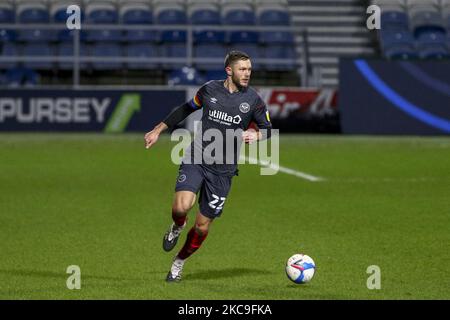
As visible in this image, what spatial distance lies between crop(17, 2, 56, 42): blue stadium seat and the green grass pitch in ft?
25.3

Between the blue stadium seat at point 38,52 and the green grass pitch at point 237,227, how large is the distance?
6815mm

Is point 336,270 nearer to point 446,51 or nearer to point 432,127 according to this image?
point 432,127

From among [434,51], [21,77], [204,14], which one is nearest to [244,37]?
[204,14]

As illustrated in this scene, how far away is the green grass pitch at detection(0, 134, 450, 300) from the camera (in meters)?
8.82

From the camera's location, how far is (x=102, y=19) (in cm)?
3109

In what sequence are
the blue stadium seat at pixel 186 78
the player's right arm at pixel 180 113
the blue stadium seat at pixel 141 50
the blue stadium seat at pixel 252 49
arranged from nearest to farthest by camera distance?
the player's right arm at pixel 180 113 < the blue stadium seat at pixel 186 78 < the blue stadium seat at pixel 141 50 < the blue stadium seat at pixel 252 49

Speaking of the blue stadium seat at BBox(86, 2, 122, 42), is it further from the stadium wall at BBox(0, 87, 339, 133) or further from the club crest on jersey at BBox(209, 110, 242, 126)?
the club crest on jersey at BBox(209, 110, 242, 126)

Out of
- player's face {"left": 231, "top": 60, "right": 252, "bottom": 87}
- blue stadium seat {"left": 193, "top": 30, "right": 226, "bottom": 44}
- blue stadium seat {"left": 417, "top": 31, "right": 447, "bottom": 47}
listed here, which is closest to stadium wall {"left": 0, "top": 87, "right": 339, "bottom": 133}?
blue stadium seat {"left": 193, "top": 30, "right": 226, "bottom": 44}

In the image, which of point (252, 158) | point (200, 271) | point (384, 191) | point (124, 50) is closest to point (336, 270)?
point (200, 271)

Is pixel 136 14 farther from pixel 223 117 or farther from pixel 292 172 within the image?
pixel 223 117

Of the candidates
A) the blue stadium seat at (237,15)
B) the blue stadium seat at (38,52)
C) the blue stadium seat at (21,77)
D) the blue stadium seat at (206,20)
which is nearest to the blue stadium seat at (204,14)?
the blue stadium seat at (206,20)

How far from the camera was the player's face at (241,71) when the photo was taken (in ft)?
29.8

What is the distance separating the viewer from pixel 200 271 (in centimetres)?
968

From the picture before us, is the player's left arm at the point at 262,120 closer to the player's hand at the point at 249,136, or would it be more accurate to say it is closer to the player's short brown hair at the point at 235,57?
the player's hand at the point at 249,136
